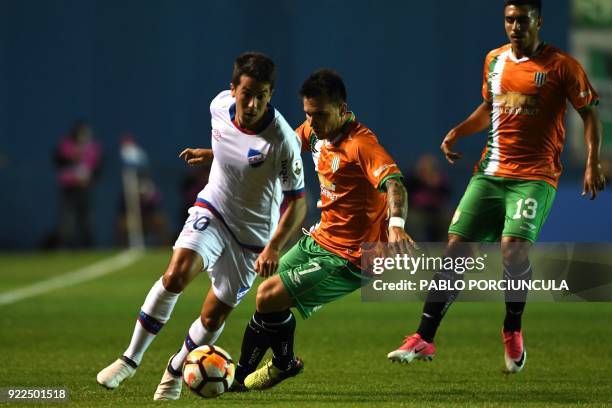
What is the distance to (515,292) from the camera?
816 cm

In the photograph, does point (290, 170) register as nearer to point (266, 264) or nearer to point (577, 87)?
point (266, 264)

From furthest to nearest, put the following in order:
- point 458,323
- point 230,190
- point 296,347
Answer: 1. point 458,323
2. point 296,347
3. point 230,190

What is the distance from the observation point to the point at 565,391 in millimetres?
7215

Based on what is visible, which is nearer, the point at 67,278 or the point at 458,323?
the point at 458,323

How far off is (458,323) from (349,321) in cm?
107

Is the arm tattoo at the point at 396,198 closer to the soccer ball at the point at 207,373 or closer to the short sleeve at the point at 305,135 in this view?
the short sleeve at the point at 305,135

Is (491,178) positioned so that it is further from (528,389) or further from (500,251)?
(528,389)

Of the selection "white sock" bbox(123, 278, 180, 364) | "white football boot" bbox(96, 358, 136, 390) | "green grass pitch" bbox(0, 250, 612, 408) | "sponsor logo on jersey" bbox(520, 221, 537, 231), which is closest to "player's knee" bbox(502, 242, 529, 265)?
"sponsor logo on jersey" bbox(520, 221, 537, 231)

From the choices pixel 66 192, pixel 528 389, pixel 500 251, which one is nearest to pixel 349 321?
→ pixel 500 251

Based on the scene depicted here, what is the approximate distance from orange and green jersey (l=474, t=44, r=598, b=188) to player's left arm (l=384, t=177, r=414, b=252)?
1.62m

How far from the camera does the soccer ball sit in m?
6.68

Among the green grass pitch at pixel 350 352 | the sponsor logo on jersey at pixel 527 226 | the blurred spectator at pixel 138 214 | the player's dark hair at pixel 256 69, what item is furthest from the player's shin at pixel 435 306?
the blurred spectator at pixel 138 214

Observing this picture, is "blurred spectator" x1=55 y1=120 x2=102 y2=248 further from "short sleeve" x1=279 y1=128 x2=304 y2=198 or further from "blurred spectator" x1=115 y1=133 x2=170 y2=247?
"short sleeve" x1=279 y1=128 x2=304 y2=198

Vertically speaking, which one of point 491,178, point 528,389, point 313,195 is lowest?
point 313,195
